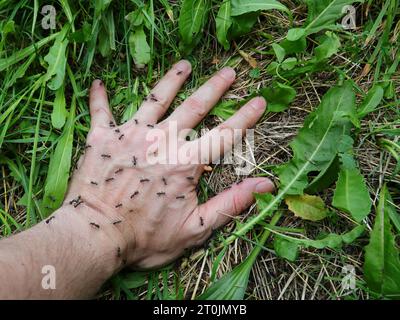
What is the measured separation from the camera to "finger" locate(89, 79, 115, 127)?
118 inches

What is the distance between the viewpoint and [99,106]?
3.03 metres

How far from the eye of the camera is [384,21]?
2.98 meters

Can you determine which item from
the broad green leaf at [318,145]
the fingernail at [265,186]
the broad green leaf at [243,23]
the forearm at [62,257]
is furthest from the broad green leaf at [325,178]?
the forearm at [62,257]

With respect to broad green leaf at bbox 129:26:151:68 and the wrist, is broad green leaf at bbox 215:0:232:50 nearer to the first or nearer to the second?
broad green leaf at bbox 129:26:151:68

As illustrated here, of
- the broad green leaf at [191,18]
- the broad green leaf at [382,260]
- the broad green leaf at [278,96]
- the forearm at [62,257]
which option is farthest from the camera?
the broad green leaf at [191,18]

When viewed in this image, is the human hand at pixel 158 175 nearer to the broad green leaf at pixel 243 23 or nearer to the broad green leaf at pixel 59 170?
the broad green leaf at pixel 59 170

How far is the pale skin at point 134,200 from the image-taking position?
249 cm

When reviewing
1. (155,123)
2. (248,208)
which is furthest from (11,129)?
(248,208)

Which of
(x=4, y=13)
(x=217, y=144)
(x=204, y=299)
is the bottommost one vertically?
(x=204, y=299)

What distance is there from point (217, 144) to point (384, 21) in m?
1.32

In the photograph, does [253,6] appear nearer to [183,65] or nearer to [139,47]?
[183,65]

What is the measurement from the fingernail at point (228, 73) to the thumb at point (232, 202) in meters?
0.70

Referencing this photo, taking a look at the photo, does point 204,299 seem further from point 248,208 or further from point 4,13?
point 4,13

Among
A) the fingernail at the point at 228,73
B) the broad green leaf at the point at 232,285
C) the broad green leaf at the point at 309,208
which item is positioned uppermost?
the fingernail at the point at 228,73
